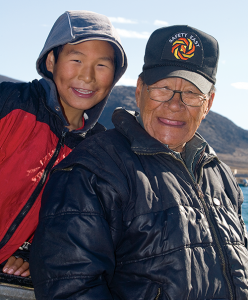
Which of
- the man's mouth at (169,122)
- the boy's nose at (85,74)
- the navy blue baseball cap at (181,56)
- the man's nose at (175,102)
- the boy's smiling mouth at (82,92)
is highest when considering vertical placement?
the navy blue baseball cap at (181,56)

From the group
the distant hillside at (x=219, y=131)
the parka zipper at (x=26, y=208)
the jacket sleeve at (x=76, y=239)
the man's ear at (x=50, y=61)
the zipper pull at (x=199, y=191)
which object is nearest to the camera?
the jacket sleeve at (x=76, y=239)

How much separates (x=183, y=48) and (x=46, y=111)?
3.47 ft

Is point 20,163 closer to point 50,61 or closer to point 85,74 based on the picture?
point 85,74

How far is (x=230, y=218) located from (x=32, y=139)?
137 cm

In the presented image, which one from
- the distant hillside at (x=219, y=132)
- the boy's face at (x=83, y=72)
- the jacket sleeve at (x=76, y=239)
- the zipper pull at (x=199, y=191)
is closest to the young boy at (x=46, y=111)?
the boy's face at (x=83, y=72)

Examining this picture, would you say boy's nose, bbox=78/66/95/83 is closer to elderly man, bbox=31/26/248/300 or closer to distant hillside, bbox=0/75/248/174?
elderly man, bbox=31/26/248/300

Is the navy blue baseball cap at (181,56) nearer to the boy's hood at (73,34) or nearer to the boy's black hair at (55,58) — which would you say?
the boy's hood at (73,34)

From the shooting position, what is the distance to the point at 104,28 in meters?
2.33

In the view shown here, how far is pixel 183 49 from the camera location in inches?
76.2

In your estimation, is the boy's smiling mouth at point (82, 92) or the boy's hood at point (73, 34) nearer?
the boy's hood at point (73, 34)

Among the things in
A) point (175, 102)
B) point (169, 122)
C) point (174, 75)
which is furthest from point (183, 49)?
point (169, 122)

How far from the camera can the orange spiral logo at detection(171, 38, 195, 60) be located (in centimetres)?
194

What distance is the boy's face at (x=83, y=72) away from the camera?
231 cm

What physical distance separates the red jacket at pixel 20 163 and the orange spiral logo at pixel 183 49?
3.37ft
